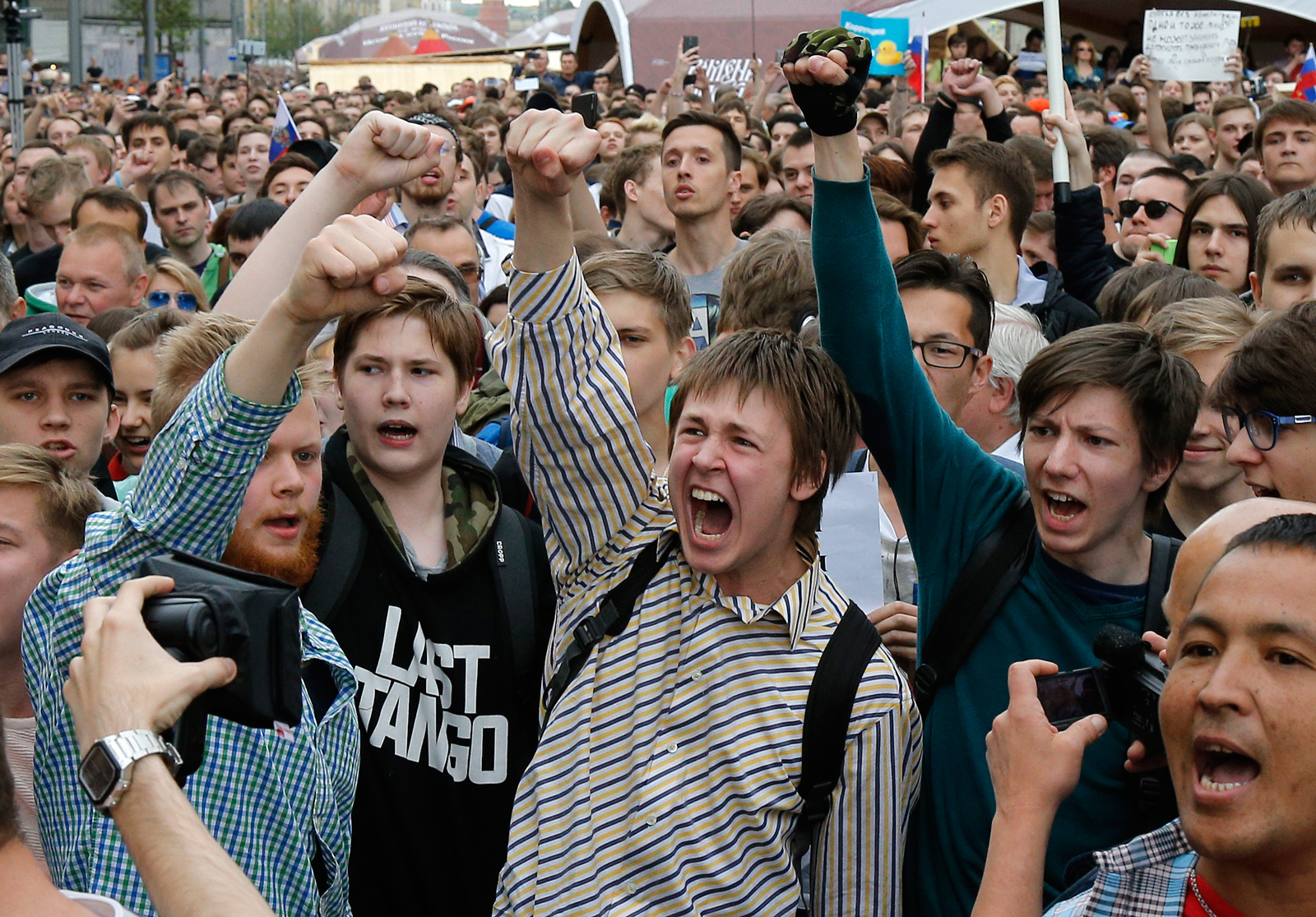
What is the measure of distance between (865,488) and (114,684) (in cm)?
160

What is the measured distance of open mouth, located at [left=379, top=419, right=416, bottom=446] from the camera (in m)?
3.10

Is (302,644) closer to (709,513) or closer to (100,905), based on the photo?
(100,905)

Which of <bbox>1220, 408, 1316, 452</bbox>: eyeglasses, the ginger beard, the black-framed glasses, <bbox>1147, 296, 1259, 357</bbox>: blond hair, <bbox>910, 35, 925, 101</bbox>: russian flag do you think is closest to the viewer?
<bbox>1220, 408, 1316, 452</bbox>: eyeglasses

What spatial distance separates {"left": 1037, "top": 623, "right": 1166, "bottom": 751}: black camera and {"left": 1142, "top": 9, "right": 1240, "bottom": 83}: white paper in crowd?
372 inches

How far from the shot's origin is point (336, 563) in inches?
114

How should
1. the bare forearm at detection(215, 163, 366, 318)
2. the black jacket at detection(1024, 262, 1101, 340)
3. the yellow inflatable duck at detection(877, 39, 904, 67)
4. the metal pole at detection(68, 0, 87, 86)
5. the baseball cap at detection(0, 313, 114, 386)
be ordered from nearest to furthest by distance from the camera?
the bare forearm at detection(215, 163, 366, 318) < the baseball cap at detection(0, 313, 114, 386) < the black jacket at detection(1024, 262, 1101, 340) < the yellow inflatable duck at detection(877, 39, 904, 67) < the metal pole at detection(68, 0, 87, 86)

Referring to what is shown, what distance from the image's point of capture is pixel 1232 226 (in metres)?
5.41

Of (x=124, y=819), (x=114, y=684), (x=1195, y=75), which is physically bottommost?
(x=124, y=819)

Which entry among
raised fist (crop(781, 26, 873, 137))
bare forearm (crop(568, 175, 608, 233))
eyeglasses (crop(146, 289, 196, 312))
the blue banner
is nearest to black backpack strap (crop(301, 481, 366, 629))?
raised fist (crop(781, 26, 873, 137))

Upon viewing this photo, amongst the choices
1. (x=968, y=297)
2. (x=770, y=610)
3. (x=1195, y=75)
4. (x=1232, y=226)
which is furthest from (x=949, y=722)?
(x=1195, y=75)

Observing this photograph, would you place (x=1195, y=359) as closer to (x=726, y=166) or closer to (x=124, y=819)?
(x=124, y=819)

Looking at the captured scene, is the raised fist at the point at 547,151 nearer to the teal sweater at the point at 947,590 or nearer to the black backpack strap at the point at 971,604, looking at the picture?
the teal sweater at the point at 947,590

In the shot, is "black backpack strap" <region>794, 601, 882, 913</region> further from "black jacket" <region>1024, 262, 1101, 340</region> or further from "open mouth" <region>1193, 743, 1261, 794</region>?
"black jacket" <region>1024, 262, 1101, 340</region>

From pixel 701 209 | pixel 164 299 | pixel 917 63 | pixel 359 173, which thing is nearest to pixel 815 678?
pixel 359 173
